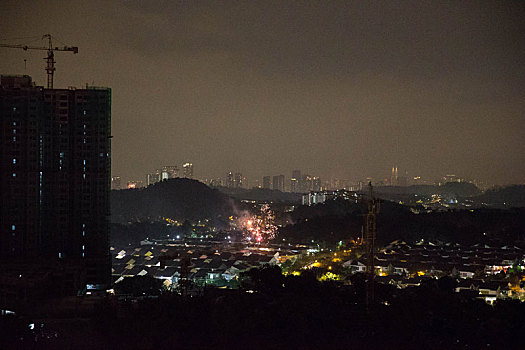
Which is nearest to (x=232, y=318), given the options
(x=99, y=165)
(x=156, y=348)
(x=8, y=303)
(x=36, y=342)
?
(x=156, y=348)

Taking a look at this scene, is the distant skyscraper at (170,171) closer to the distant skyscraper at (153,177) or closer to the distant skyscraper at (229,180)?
the distant skyscraper at (153,177)

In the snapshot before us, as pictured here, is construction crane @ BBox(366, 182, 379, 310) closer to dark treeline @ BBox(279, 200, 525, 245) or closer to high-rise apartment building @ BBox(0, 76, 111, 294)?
high-rise apartment building @ BBox(0, 76, 111, 294)

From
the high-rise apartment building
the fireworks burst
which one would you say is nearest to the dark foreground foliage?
the high-rise apartment building

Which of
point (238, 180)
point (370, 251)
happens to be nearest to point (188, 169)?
point (238, 180)

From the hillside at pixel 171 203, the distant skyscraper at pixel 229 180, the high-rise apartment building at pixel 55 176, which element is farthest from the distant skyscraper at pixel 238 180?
the high-rise apartment building at pixel 55 176

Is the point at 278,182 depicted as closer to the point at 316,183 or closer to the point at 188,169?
the point at 316,183
